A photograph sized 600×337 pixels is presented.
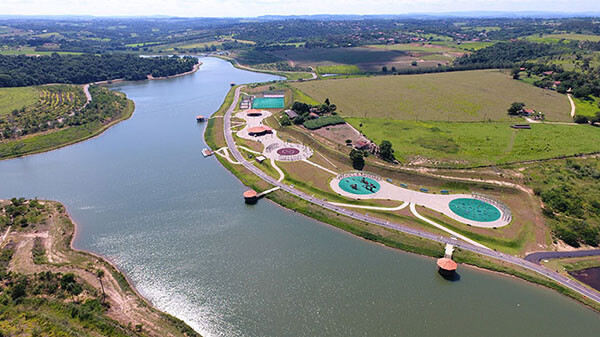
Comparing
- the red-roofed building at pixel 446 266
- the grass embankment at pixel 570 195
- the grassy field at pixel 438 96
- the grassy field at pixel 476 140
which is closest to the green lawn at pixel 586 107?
the grassy field at pixel 438 96

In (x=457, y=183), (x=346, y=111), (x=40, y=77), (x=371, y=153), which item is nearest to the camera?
(x=457, y=183)

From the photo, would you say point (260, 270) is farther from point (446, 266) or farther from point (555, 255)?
point (555, 255)

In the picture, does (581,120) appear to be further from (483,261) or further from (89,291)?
(89,291)

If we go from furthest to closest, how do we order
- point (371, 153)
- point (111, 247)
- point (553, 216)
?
point (371, 153) → point (553, 216) → point (111, 247)

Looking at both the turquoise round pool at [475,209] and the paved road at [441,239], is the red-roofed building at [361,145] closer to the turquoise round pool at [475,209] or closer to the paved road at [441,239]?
the paved road at [441,239]

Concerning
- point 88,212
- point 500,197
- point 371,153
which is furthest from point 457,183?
point 88,212

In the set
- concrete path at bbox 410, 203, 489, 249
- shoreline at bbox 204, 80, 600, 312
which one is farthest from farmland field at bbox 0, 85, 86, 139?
concrete path at bbox 410, 203, 489, 249

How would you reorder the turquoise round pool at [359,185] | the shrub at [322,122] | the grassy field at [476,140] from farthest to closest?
the shrub at [322,122] < the grassy field at [476,140] < the turquoise round pool at [359,185]
